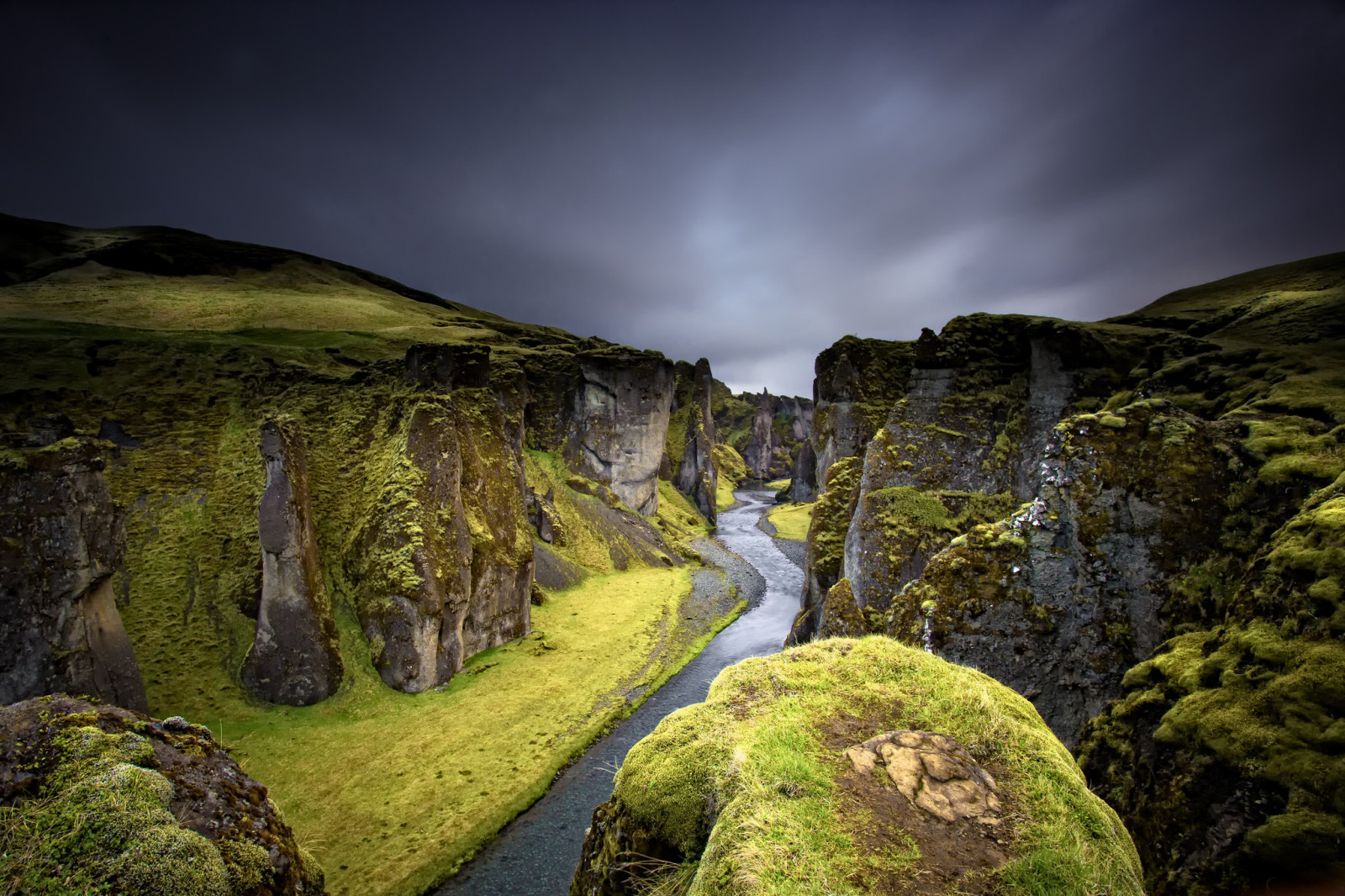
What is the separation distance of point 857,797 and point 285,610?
2022 cm

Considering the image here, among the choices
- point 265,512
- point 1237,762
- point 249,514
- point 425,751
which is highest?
point 1237,762

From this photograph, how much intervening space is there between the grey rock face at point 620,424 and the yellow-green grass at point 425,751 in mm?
29477

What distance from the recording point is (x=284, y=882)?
7.48 meters

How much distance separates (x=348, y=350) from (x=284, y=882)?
43441 mm

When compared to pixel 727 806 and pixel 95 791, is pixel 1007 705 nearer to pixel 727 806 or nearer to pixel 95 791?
pixel 727 806

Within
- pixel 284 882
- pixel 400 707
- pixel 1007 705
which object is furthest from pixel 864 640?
pixel 400 707

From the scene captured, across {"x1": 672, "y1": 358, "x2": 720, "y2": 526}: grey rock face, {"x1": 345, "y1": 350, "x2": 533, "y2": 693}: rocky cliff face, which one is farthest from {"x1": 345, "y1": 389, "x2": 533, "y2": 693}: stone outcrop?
{"x1": 672, "y1": 358, "x2": 720, "y2": 526}: grey rock face

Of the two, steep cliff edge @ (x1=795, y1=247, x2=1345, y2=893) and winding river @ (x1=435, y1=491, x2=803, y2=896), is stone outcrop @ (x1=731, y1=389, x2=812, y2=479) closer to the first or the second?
winding river @ (x1=435, y1=491, x2=803, y2=896)

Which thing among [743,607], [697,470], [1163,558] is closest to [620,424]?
[697,470]

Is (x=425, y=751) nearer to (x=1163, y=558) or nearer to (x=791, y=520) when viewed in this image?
(x=1163, y=558)

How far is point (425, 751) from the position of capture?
16266 millimetres

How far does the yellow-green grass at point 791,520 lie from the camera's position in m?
59.8

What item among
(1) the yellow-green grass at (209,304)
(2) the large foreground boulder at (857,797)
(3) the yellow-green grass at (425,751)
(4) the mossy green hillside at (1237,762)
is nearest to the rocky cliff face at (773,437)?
(1) the yellow-green grass at (209,304)

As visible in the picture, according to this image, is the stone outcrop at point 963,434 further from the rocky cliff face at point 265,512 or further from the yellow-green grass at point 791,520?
the yellow-green grass at point 791,520
